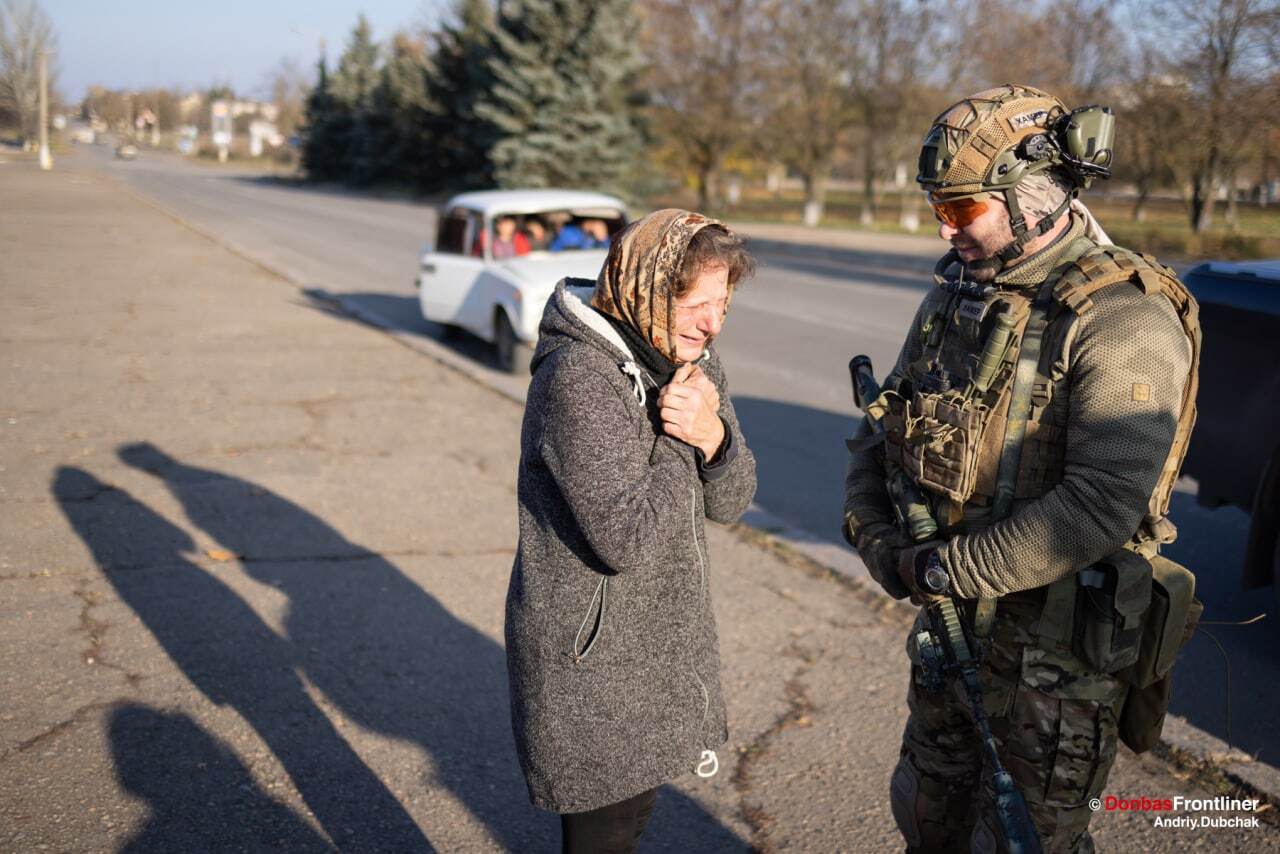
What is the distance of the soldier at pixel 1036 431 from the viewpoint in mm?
2176

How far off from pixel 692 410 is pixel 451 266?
9352mm

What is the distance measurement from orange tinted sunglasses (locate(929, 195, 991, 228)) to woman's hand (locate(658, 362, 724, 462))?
2.27 feet

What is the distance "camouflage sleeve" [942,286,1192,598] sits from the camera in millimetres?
2148

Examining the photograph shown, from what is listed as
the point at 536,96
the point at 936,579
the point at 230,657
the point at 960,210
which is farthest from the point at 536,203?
the point at 536,96

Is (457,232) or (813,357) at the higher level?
(457,232)

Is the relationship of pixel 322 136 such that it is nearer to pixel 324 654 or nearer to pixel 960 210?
pixel 324 654

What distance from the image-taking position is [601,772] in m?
2.21

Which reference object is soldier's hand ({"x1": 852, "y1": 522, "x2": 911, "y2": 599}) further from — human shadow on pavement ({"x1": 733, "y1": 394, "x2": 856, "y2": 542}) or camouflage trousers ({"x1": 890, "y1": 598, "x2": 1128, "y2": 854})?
human shadow on pavement ({"x1": 733, "y1": 394, "x2": 856, "y2": 542})

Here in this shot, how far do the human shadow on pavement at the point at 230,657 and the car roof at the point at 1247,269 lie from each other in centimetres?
409

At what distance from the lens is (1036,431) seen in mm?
2279

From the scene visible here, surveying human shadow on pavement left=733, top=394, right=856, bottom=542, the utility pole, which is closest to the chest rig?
human shadow on pavement left=733, top=394, right=856, bottom=542

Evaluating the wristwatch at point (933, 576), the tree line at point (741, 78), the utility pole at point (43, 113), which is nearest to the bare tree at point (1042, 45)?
the tree line at point (741, 78)

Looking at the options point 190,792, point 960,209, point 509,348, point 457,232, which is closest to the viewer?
point 960,209

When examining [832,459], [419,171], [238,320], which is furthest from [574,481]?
[419,171]
